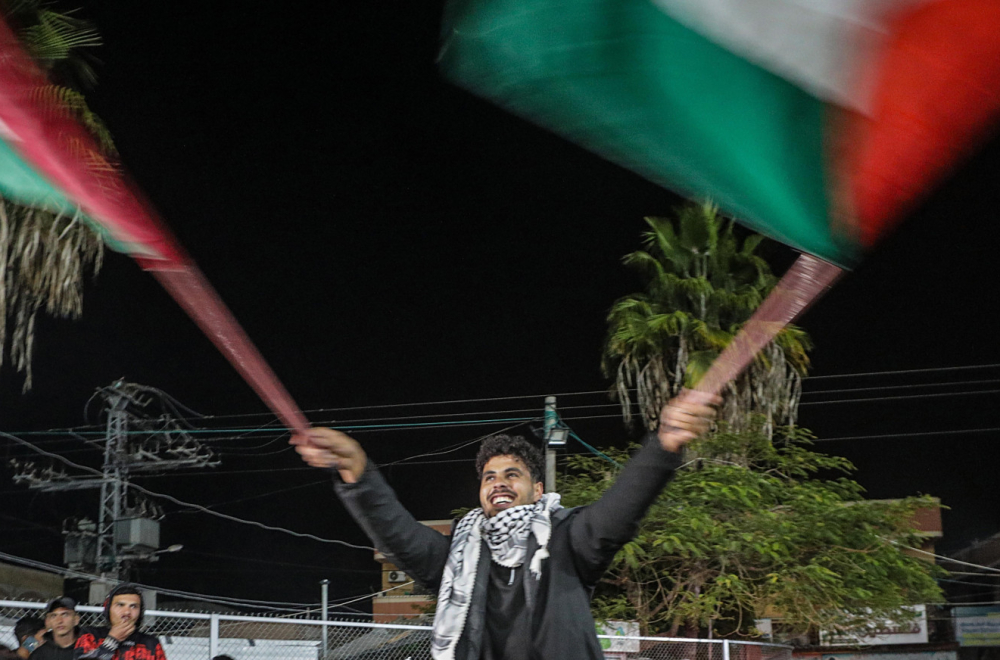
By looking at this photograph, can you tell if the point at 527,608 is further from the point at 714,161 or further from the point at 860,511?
the point at 860,511

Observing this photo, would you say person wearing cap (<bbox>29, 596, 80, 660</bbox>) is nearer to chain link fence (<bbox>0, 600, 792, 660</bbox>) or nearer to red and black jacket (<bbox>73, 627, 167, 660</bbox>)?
chain link fence (<bbox>0, 600, 792, 660</bbox>)

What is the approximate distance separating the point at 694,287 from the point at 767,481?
4.36 metres

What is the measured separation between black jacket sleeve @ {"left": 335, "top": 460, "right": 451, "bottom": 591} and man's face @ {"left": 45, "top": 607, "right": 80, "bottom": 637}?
14.2 ft

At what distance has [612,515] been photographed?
338cm

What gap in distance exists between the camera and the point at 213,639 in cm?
858

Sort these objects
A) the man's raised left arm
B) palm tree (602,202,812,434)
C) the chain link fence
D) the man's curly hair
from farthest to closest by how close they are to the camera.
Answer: palm tree (602,202,812,434) → the chain link fence → the man's curly hair → the man's raised left arm

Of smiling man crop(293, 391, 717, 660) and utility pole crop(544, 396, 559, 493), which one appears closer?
smiling man crop(293, 391, 717, 660)

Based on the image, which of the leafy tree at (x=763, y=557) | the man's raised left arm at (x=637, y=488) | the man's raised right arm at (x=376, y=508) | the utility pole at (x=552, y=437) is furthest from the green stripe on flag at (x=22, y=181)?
the utility pole at (x=552, y=437)

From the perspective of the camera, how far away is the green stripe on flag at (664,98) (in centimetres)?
260

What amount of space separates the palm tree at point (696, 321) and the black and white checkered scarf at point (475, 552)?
16.9 metres

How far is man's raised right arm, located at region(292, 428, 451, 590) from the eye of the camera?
336 cm

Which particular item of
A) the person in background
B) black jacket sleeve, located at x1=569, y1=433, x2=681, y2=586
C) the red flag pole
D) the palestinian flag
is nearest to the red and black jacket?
the person in background

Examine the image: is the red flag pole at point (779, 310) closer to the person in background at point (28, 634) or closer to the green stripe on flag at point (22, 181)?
the green stripe on flag at point (22, 181)

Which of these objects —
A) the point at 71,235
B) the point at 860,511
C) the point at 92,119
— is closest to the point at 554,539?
the point at 92,119
